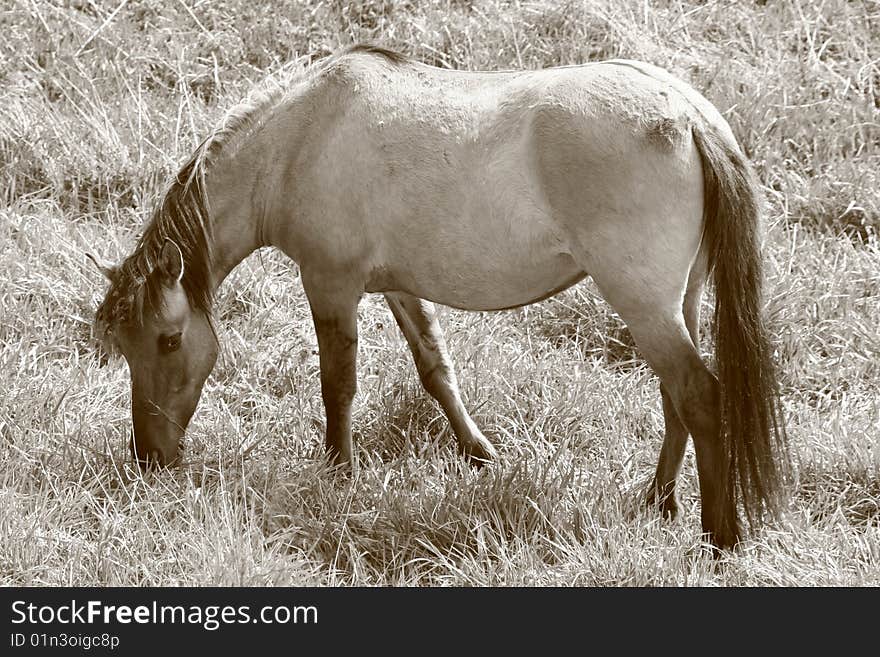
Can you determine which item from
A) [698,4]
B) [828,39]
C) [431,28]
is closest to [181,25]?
[431,28]

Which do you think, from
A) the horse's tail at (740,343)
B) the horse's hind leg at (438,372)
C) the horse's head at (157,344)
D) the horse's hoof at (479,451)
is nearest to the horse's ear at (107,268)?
the horse's head at (157,344)

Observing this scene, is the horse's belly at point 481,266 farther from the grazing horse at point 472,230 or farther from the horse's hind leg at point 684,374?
the horse's hind leg at point 684,374

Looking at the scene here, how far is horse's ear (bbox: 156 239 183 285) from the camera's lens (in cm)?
458


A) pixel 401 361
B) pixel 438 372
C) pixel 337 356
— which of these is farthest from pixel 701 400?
pixel 401 361

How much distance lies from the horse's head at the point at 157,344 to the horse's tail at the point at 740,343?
2.17m

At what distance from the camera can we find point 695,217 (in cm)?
408

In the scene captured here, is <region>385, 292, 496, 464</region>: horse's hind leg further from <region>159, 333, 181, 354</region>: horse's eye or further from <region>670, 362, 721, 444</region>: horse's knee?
<region>670, 362, 721, 444</region>: horse's knee

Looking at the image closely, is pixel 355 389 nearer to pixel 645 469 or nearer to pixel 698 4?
pixel 645 469

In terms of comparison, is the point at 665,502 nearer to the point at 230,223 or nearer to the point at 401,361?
the point at 401,361

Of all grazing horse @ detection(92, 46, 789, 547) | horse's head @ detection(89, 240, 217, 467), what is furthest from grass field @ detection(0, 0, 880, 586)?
grazing horse @ detection(92, 46, 789, 547)

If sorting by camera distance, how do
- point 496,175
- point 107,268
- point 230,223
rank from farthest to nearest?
point 230,223 < point 107,268 < point 496,175

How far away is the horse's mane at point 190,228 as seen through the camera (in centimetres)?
466

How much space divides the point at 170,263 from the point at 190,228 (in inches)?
8.5

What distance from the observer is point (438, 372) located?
5.14 metres
